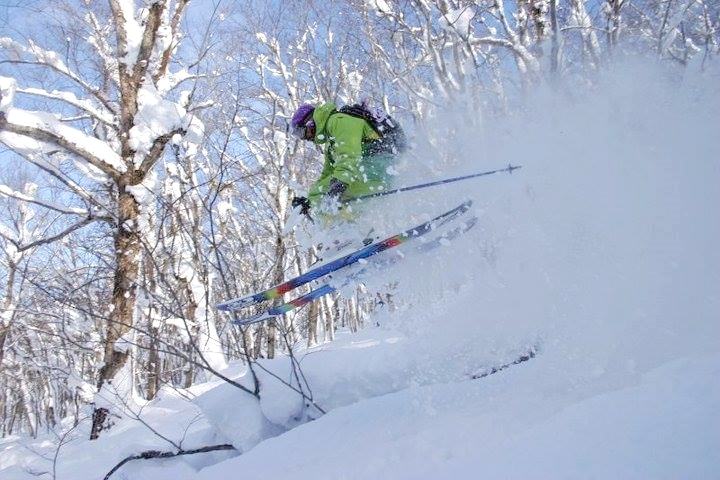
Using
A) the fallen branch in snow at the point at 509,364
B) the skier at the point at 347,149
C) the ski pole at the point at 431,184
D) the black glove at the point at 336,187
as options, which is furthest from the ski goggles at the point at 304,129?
the fallen branch in snow at the point at 509,364

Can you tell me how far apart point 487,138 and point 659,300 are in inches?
118

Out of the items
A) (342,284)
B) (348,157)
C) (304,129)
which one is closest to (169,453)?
(342,284)

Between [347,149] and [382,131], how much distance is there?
53 cm

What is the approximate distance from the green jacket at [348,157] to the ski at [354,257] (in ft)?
1.95

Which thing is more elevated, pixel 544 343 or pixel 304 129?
pixel 304 129

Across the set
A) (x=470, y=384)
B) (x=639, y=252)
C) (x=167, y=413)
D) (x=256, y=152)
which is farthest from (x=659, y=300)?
(x=256, y=152)

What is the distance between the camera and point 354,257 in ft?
15.2

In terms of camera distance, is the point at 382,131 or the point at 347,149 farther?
the point at 382,131

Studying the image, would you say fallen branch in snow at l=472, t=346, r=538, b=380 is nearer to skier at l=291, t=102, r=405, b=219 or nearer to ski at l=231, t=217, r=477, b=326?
ski at l=231, t=217, r=477, b=326

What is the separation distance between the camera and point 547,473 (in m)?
1.49

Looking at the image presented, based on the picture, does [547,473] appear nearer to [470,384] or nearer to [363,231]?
[470,384]

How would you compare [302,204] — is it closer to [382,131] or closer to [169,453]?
[382,131]

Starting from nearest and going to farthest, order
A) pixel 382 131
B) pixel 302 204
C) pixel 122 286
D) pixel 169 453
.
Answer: pixel 169 453, pixel 302 204, pixel 382 131, pixel 122 286

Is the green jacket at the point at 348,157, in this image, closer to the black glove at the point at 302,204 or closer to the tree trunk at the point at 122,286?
the black glove at the point at 302,204
